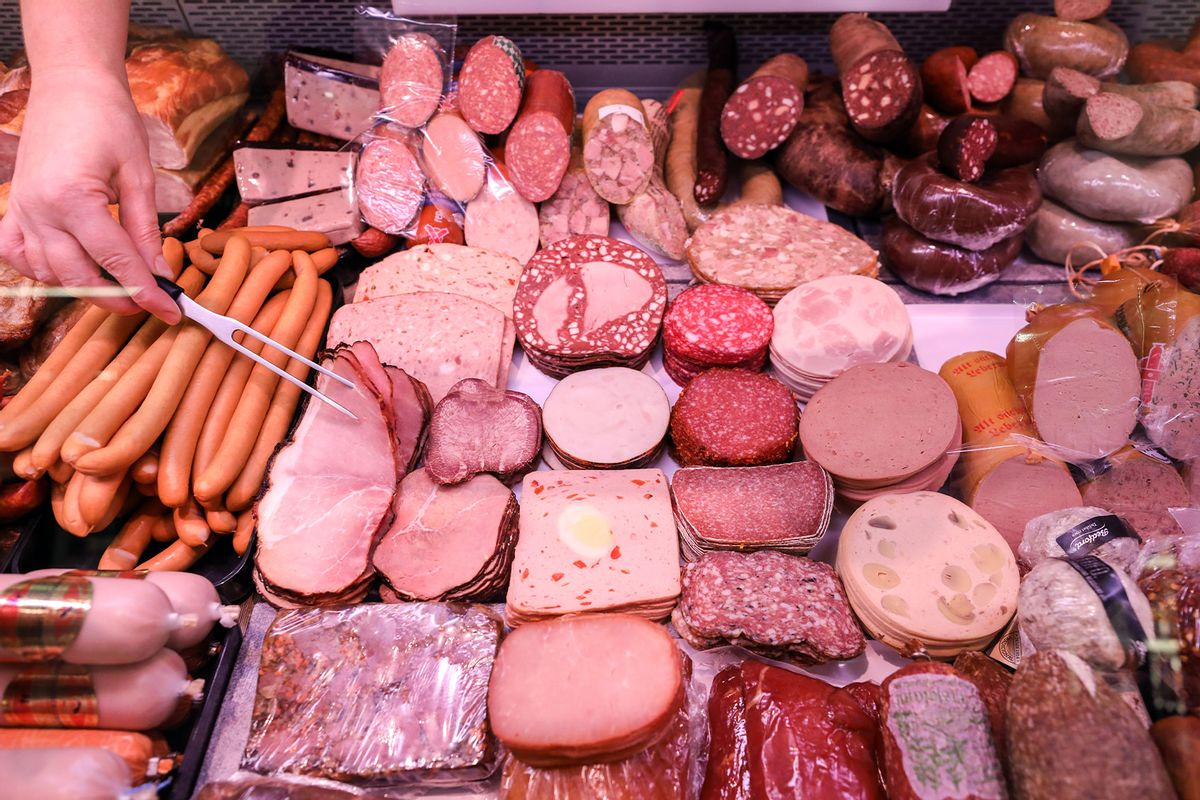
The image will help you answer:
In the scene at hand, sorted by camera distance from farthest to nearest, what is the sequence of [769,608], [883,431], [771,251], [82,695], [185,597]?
1. [771,251]
2. [883,431]
3. [769,608]
4. [185,597]
5. [82,695]

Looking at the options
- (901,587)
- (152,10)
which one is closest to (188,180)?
(152,10)

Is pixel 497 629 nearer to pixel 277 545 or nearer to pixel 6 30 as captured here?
pixel 277 545

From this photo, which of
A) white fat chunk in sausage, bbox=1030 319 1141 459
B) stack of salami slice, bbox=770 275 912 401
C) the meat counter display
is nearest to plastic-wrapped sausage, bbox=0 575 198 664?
the meat counter display

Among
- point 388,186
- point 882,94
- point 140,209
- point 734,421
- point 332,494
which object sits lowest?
point 332,494

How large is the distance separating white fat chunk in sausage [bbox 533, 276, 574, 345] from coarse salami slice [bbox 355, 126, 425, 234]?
738 mm

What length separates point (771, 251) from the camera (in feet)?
9.20

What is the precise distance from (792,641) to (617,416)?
0.89 m

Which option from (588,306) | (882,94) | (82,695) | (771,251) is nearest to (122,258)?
(82,695)

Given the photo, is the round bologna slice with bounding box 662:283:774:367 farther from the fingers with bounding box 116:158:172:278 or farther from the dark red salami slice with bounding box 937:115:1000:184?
the fingers with bounding box 116:158:172:278

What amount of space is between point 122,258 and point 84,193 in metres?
0.18

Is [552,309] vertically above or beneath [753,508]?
above

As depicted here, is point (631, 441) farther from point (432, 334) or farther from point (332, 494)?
point (332, 494)

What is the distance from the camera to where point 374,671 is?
6.19 ft

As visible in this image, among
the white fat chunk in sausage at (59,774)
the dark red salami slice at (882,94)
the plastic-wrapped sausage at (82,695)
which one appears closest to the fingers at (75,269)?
the plastic-wrapped sausage at (82,695)
